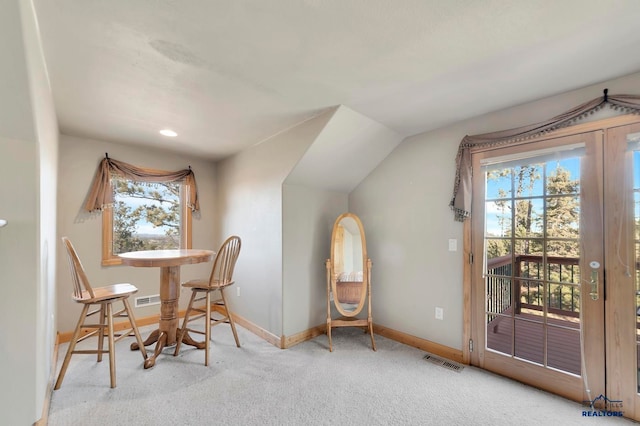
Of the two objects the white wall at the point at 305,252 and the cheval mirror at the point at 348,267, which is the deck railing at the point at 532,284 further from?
the white wall at the point at 305,252

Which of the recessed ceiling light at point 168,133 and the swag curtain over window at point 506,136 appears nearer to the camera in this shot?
the swag curtain over window at point 506,136

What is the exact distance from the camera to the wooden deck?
1.97m

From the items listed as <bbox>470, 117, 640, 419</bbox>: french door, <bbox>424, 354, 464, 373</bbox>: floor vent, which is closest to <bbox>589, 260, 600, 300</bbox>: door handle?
<bbox>470, 117, 640, 419</bbox>: french door

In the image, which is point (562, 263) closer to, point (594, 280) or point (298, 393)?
point (594, 280)

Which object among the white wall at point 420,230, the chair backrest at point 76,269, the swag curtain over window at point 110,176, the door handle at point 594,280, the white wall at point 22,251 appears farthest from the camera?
the swag curtain over window at point 110,176

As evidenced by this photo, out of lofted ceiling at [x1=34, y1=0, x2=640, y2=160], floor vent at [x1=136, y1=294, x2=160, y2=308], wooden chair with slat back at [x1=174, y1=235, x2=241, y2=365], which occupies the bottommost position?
floor vent at [x1=136, y1=294, x2=160, y2=308]

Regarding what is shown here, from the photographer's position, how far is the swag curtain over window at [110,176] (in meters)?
3.09

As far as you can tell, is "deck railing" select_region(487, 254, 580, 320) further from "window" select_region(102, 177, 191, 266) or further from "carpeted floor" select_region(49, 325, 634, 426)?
"window" select_region(102, 177, 191, 266)

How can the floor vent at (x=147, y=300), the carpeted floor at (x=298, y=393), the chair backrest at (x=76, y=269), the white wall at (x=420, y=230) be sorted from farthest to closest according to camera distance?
the floor vent at (x=147, y=300)
the white wall at (x=420, y=230)
the chair backrest at (x=76, y=269)
the carpeted floor at (x=298, y=393)

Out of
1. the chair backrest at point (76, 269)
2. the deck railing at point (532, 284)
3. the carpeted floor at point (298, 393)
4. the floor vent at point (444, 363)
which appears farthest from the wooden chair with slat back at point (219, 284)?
the deck railing at point (532, 284)

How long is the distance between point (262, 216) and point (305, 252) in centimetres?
66

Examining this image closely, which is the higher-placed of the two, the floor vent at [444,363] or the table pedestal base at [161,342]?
the table pedestal base at [161,342]

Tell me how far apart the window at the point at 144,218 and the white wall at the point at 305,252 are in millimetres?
1789

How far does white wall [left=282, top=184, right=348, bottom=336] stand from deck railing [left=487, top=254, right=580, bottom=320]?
1.68 meters
